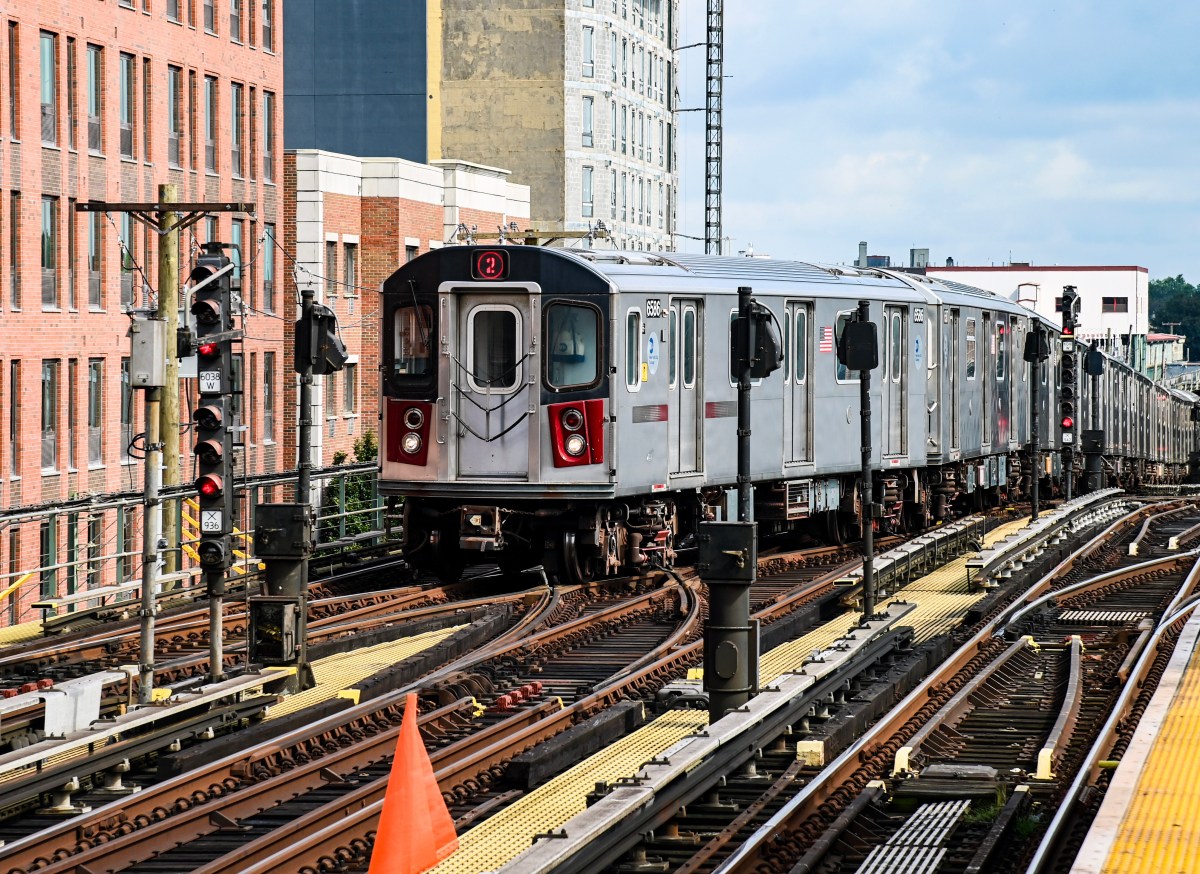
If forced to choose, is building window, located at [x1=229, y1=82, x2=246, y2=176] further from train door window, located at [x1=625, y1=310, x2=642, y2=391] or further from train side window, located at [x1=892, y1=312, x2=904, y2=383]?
train door window, located at [x1=625, y1=310, x2=642, y2=391]

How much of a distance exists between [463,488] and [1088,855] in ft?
40.4

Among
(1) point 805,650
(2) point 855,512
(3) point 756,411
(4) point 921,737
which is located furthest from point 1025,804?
(2) point 855,512

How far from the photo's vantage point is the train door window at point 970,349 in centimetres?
3095

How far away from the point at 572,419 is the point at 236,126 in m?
28.9

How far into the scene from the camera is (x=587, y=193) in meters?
78.6

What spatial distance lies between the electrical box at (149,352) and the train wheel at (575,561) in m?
7.19

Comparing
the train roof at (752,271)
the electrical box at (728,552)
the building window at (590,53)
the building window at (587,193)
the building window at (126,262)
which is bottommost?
the electrical box at (728,552)

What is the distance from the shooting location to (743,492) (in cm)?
1562

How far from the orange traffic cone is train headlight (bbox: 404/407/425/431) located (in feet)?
39.2

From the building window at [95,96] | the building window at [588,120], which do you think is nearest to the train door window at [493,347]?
the building window at [95,96]

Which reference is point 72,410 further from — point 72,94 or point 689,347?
point 689,347

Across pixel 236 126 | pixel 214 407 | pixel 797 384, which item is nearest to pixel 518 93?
pixel 236 126

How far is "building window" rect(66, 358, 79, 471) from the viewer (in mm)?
39531

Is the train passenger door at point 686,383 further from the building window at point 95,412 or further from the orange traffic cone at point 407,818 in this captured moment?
the building window at point 95,412
